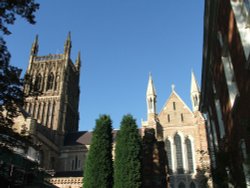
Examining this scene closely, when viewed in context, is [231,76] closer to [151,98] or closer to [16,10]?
[16,10]

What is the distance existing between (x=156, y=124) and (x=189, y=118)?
5569 millimetres

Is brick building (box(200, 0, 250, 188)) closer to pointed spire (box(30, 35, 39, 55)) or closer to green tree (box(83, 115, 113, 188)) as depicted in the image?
green tree (box(83, 115, 113, 188))

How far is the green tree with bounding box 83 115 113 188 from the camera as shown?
24.1 m

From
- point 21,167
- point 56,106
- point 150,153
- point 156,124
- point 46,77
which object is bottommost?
point 21,167

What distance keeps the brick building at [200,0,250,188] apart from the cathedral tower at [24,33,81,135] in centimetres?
4004

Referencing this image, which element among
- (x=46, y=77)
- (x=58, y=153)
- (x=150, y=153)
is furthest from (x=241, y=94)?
(x=46, y=77)

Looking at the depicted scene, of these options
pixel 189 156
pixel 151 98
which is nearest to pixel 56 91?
pixel 151 98

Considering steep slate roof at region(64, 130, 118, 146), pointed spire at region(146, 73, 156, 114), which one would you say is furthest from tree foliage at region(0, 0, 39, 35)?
steep slate roof at region(64, 130, 118, 146)

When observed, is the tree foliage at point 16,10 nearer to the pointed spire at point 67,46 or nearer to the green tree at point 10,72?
the green tree at point 10,72

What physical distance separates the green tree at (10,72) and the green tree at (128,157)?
17108 mm

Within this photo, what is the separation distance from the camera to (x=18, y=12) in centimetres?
818

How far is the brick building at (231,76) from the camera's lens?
7.66 meters

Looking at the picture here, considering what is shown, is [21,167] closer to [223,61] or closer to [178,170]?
[223,61]

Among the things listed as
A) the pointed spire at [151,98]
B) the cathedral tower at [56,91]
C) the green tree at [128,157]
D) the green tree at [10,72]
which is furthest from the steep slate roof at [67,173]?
the green tree at [10,72]
